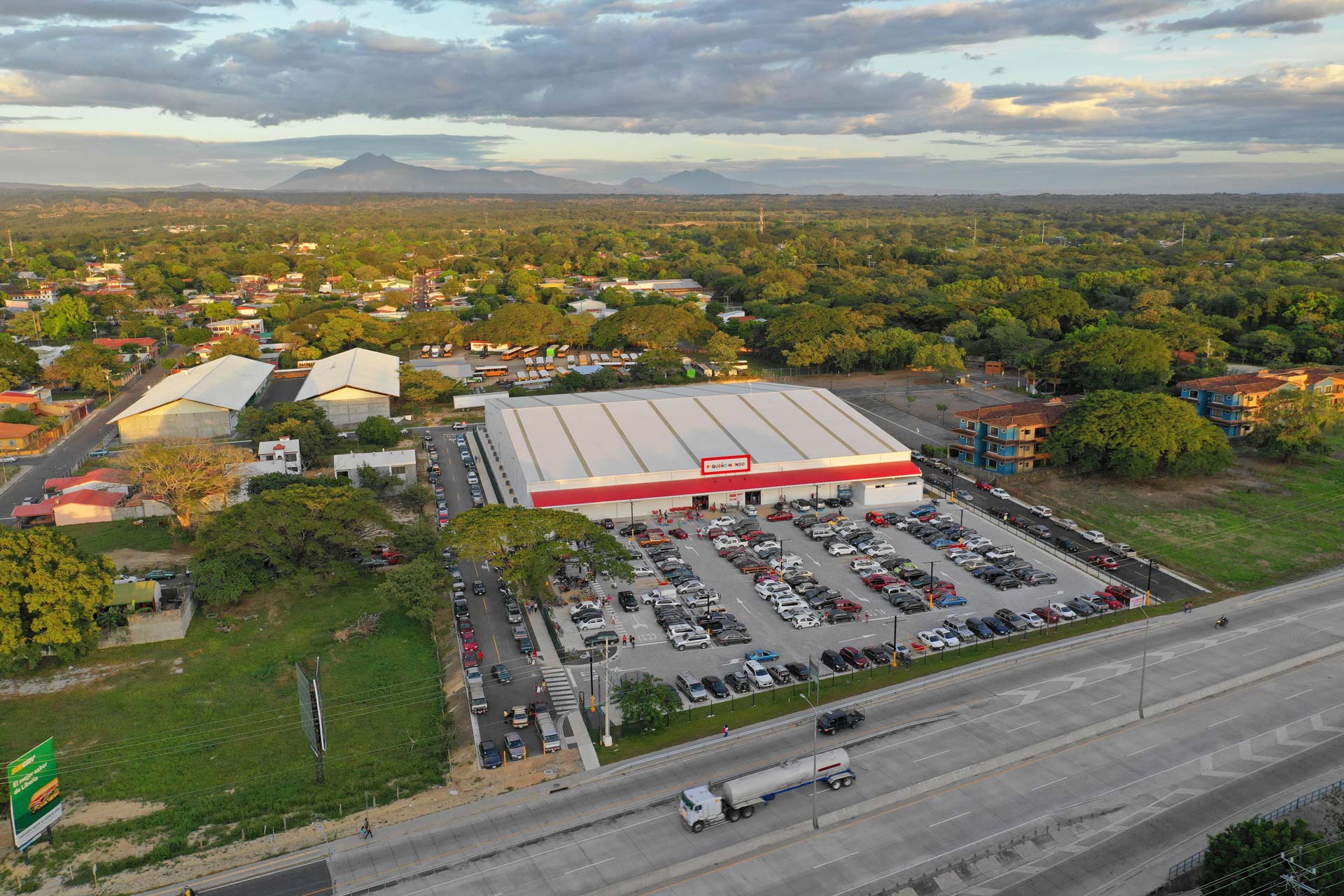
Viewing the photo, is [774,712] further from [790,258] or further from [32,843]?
[790,258]

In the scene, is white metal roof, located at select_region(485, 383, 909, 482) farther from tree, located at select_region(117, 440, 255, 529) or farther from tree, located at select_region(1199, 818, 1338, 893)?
tree, located at select_region(1199, 818, 1338, 893)

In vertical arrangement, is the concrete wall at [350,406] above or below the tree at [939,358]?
below

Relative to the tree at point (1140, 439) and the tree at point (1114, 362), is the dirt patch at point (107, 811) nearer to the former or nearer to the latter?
the tree at point (1140, 439)

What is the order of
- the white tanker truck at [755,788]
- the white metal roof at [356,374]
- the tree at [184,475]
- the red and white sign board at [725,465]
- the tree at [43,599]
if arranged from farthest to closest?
the white metal roof at [356,374]
the red and white sign board at [725,465]
the tree at [184,475]
the tree at [43,599]
the white tanker truck at [755,788]

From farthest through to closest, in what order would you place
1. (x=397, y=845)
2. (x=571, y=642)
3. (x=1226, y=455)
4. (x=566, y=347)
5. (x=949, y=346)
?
1. (x=566, y=347)
2. (x=949, y=346)
3. (x=1226, y=455)
4. (x=571, y=642)
5. (x=397, y=845)

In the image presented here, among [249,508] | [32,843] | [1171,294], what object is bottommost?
[32,843]

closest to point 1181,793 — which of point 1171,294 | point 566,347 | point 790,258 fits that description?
point 566,347

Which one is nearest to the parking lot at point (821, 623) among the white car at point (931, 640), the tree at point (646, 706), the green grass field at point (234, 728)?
the white car at point (931, 640)
